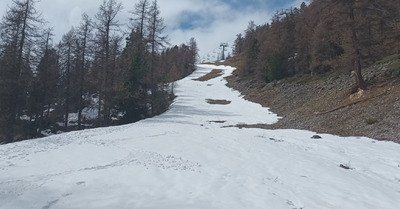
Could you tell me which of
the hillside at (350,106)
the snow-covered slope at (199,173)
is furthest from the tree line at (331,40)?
the snow-covered slope at (199,173)

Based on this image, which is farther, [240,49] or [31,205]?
[240,49]

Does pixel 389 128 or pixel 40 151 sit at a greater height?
pixel 389 128

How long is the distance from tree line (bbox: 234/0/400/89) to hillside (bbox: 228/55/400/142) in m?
1.09

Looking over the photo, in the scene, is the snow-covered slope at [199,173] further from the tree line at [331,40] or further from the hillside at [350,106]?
the tree line at [331,40]

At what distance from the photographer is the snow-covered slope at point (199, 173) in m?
7.25

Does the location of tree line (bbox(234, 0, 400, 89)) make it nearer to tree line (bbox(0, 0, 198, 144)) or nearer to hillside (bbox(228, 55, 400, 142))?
hillside (bbox(228, 55, 400, 142))

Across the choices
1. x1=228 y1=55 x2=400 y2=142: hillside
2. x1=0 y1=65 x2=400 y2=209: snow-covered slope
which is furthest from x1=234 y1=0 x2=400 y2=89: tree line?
x1=0 y1=65 x2=400 y2=209: snow-covered slope

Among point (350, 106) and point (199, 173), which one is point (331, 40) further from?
point (199, 173)

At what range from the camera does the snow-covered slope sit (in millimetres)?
7246

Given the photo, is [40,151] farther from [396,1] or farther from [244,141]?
[396,1]

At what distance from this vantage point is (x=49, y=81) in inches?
1254

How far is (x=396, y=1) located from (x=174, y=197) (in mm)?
35198

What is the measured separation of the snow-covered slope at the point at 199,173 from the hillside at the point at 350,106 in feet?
5.65

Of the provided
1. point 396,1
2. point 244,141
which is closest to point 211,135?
point 244,141
